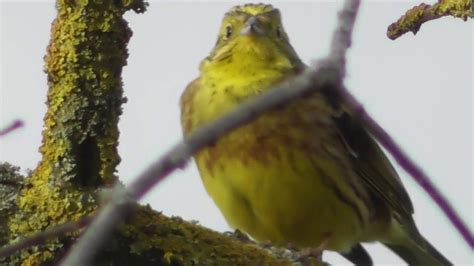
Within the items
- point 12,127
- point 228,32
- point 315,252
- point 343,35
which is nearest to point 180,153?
point 343,35

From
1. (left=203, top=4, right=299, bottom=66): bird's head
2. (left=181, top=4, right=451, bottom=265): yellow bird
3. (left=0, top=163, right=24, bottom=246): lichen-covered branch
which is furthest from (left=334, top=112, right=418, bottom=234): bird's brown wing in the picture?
(left=0, top=163, right=24, bottom=246): lichen-covered branch

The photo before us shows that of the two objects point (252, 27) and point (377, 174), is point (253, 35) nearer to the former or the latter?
point (252, 27)

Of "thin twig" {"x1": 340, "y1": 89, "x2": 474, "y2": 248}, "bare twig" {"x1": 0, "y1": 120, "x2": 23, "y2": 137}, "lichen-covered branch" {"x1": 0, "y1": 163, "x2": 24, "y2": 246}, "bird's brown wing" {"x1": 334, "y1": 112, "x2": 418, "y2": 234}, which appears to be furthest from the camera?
"bird's brown wing" {"x1": 334, "y1": 112, "x2": 418, "y2": 234}

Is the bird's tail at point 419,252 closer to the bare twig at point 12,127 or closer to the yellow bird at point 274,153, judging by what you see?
the yellow bird at point 274,153

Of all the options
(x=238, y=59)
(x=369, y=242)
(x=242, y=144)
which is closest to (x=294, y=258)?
(x=242, y=144)

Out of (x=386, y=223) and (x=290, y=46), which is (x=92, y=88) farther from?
(x=386, y=223)

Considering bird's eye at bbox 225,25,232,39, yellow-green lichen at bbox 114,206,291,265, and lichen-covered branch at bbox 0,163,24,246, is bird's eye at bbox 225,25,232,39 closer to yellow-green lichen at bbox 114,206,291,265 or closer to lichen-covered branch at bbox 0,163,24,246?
lichen-covered branch at bbox 0,163,24,246

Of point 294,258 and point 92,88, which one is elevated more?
point 92,88
